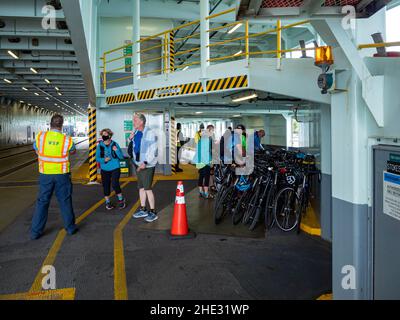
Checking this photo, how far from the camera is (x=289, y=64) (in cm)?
513

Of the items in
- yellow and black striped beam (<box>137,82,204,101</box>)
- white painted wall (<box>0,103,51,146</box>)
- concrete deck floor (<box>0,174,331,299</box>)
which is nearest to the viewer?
Result: concrete deck floor (<box>0,174,331,299</box>)

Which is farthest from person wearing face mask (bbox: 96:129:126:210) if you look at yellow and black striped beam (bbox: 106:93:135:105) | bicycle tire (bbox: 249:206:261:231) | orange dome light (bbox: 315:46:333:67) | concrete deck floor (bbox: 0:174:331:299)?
orange dome light (bbox: 315:46:333:67)

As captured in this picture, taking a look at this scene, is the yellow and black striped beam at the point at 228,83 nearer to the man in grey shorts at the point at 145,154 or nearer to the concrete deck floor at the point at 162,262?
the man in grey shorts at the point at 145,154

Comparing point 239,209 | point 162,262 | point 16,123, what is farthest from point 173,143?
point 16,123

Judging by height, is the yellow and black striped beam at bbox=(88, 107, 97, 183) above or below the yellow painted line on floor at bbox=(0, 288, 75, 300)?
above

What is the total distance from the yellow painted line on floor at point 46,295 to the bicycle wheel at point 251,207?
3.37 meters

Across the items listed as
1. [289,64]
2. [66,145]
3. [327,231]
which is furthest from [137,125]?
[327,231]

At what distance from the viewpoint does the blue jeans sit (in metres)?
5.29

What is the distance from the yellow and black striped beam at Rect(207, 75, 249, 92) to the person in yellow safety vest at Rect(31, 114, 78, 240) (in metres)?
3.06

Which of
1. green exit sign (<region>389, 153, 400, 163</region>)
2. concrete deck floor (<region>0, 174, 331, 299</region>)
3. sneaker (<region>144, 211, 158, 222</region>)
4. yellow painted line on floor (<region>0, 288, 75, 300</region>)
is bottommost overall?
yellow painted line on floor (<region>0, 288, 75, 300</region>)

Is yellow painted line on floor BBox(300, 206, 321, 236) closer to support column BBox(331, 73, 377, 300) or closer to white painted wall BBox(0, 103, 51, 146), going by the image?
support column BBox(331, 73, 377, 300)

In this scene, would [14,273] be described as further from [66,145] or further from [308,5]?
[308,5]

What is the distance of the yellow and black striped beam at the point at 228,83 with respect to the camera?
613 centimetres

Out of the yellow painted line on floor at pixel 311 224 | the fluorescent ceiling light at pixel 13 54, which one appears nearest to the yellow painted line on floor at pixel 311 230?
the yellow painted line on floor at pixel 311 224
